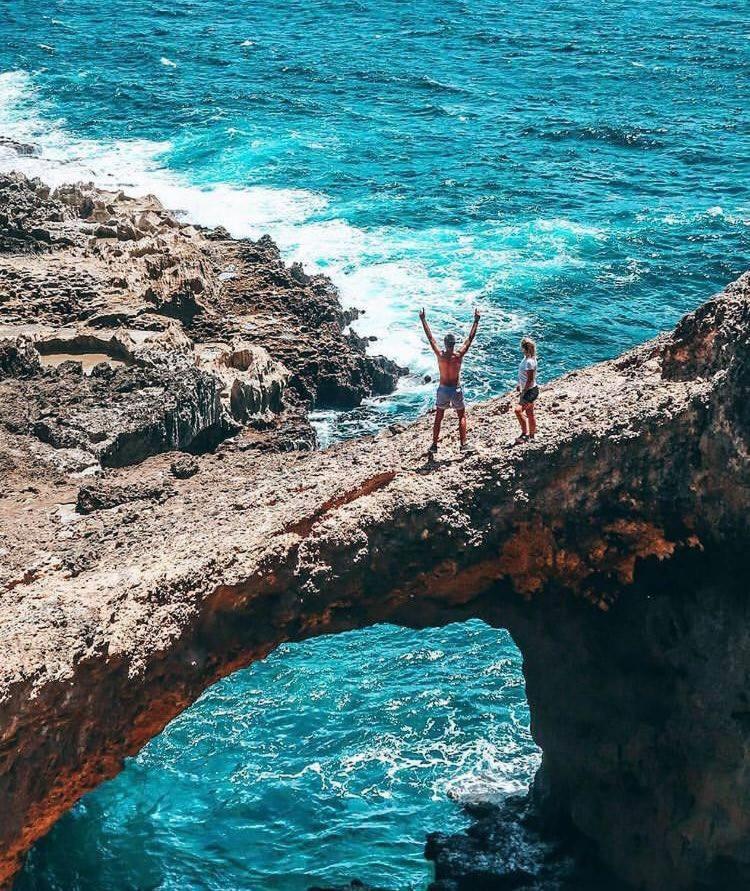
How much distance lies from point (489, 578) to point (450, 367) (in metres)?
3.89

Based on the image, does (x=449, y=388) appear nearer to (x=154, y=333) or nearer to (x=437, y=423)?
(x=437, y=423)

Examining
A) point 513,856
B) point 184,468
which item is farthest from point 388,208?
point 513,856

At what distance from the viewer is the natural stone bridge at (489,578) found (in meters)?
20.1

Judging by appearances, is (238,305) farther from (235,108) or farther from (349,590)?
(235,108)

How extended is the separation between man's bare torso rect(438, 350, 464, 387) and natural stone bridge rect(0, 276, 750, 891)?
1182 millimetres

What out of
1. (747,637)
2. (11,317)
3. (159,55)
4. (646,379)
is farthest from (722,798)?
(159,55)

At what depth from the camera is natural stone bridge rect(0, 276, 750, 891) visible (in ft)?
66.0

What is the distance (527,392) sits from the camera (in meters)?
21.7

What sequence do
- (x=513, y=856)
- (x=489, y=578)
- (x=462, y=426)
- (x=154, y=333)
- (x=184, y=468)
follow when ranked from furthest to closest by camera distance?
(x=154, y=333), (x=184, y=468), (x=513, y=856), (x=489, y=578), (x=462, y=426)

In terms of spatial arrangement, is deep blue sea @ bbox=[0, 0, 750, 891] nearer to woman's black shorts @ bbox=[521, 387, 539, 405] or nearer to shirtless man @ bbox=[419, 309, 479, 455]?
shirtless man @ bbox=[419, 309, 479, 455]

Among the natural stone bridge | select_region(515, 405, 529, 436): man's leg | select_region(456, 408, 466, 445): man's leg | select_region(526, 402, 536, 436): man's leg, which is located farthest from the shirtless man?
select_region(526, 402, 536, 436): man's leg

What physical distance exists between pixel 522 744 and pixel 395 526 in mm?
10939

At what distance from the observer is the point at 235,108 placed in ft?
261

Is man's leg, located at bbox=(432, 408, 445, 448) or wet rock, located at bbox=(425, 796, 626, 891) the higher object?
man's leg, located at bbox=(432, 408, 445, 448)
